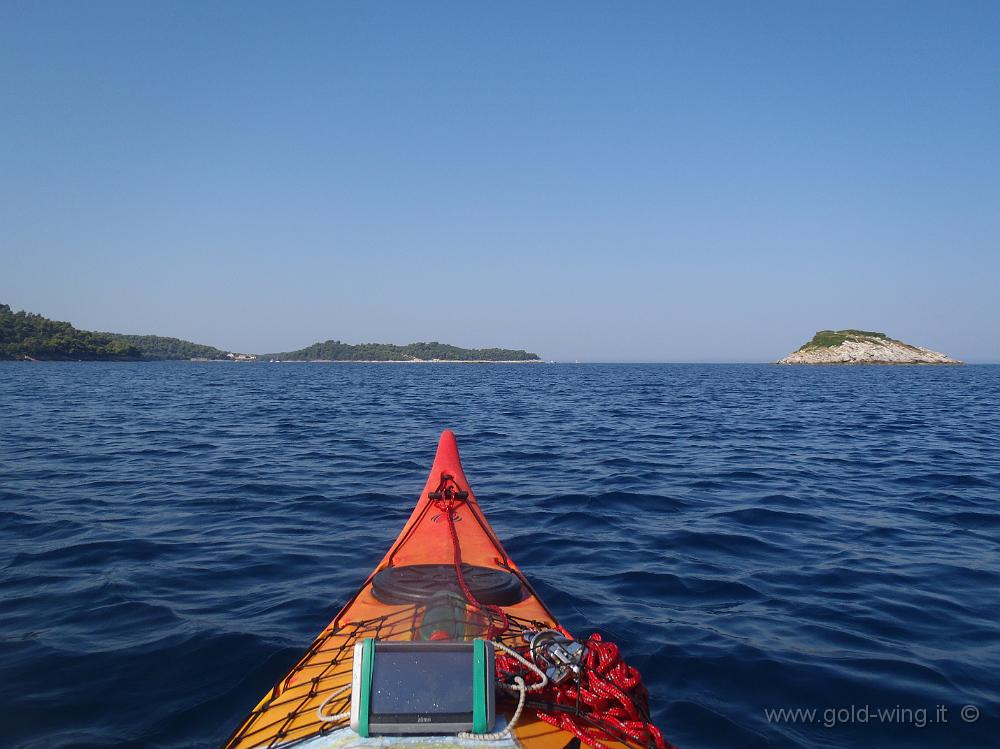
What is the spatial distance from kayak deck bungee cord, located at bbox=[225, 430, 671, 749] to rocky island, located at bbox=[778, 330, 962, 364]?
137 metres

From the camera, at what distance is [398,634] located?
3670 mm

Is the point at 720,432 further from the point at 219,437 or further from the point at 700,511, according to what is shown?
the point at 219,437

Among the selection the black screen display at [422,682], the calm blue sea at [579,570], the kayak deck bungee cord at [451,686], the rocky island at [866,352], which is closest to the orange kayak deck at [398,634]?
the kayak deck bungee cord at [451,686]

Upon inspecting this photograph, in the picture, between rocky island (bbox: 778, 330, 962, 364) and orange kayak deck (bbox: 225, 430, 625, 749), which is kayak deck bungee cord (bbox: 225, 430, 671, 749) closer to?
orange kayak deck (bbox: 225, 430, 625, 749)

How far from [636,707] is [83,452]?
13406mm

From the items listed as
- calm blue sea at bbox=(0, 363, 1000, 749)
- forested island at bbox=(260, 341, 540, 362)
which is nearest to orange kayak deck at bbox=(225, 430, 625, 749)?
calm blue sea at bbox=(0, 363, 1000, 749)

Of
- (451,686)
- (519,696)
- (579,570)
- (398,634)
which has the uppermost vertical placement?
(451,686)

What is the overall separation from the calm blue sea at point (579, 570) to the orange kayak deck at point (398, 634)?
755 mm

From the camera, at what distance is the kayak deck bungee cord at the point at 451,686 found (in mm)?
2434

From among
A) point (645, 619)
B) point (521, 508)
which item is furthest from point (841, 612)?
point (521, 508)

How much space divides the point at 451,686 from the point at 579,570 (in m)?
4.26

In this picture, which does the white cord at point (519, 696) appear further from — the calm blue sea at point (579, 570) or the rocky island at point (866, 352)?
the rocky island at point (866, 352)

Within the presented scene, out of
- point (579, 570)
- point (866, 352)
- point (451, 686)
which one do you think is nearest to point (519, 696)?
point (451, 686)

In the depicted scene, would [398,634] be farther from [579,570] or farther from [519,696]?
[579,570]
